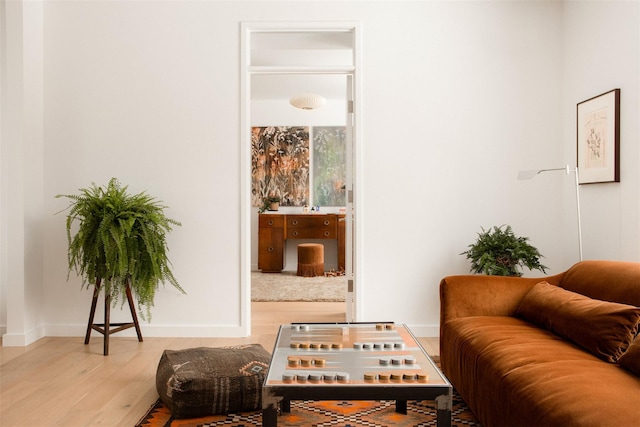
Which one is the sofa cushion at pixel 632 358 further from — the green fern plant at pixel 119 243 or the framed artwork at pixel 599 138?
the green fern plant at pixel 119 243

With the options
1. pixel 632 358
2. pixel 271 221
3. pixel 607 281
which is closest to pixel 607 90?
pixel 607 281

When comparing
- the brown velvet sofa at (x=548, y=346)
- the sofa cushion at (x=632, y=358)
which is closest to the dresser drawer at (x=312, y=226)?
the brown velvet sofa at (x=548, y=346)

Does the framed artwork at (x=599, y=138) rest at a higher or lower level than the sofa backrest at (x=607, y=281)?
higher

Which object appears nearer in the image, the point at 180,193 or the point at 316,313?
the point at 180,193

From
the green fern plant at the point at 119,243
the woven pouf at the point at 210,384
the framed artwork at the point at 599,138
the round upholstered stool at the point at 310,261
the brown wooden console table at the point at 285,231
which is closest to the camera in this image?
the woven pouf at the point at 210,384

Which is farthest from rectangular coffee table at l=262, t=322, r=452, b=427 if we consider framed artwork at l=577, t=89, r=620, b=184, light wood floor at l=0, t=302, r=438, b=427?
framed artwork at l=577, t=89, r=620, b=184

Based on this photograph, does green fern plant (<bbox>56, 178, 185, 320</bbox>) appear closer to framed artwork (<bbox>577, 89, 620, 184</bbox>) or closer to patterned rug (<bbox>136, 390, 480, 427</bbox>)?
patterned rug (<bbox>136, 390, 480, 427</bbox>)

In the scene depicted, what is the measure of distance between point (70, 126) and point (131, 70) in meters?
0.62

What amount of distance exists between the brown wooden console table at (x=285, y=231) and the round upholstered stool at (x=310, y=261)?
311 millimetres

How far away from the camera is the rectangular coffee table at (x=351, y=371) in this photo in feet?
5.55

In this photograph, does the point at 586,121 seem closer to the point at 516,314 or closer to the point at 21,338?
the point at 516,314

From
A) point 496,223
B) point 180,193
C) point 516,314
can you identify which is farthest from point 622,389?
point 180,193

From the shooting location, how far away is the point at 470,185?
3941 mm

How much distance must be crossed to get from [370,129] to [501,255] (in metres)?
1.30
